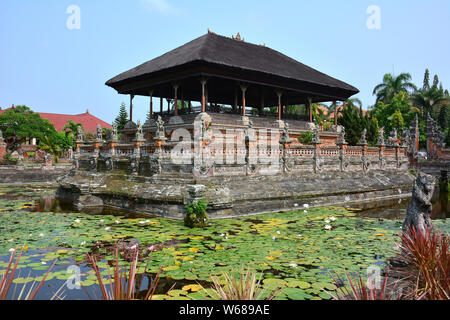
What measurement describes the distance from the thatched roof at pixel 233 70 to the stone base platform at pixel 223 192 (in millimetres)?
6331

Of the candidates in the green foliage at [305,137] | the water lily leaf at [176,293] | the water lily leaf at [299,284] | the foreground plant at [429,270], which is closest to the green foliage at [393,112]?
the green foliage at [305,137]

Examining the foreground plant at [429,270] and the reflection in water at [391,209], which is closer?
the foreground plant at [429,270]

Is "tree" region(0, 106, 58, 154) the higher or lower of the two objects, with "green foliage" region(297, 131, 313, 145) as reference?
higher

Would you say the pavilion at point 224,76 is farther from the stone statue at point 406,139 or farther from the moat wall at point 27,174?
the moat wall at point 27,174

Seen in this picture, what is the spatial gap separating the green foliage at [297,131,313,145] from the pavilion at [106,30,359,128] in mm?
1675

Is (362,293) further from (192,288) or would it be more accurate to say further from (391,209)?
(391,209)

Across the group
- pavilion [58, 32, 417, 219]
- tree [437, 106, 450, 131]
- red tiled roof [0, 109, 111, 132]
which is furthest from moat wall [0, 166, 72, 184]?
tree [437, 106, 450, 131]

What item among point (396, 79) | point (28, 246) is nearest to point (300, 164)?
point (28, 246)

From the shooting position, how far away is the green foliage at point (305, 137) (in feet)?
60.6

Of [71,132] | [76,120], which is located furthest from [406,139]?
[76,120]

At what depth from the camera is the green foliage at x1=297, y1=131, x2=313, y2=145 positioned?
60.6 ft

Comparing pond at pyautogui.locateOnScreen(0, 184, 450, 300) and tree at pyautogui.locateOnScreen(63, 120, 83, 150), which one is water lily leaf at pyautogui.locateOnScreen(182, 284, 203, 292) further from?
tree at pyautogui.locateOnScreen(63, 120, 83, 150)

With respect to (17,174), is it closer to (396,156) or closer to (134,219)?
(134,219)

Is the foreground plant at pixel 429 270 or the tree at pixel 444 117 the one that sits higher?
the tree at pixel 444 117
